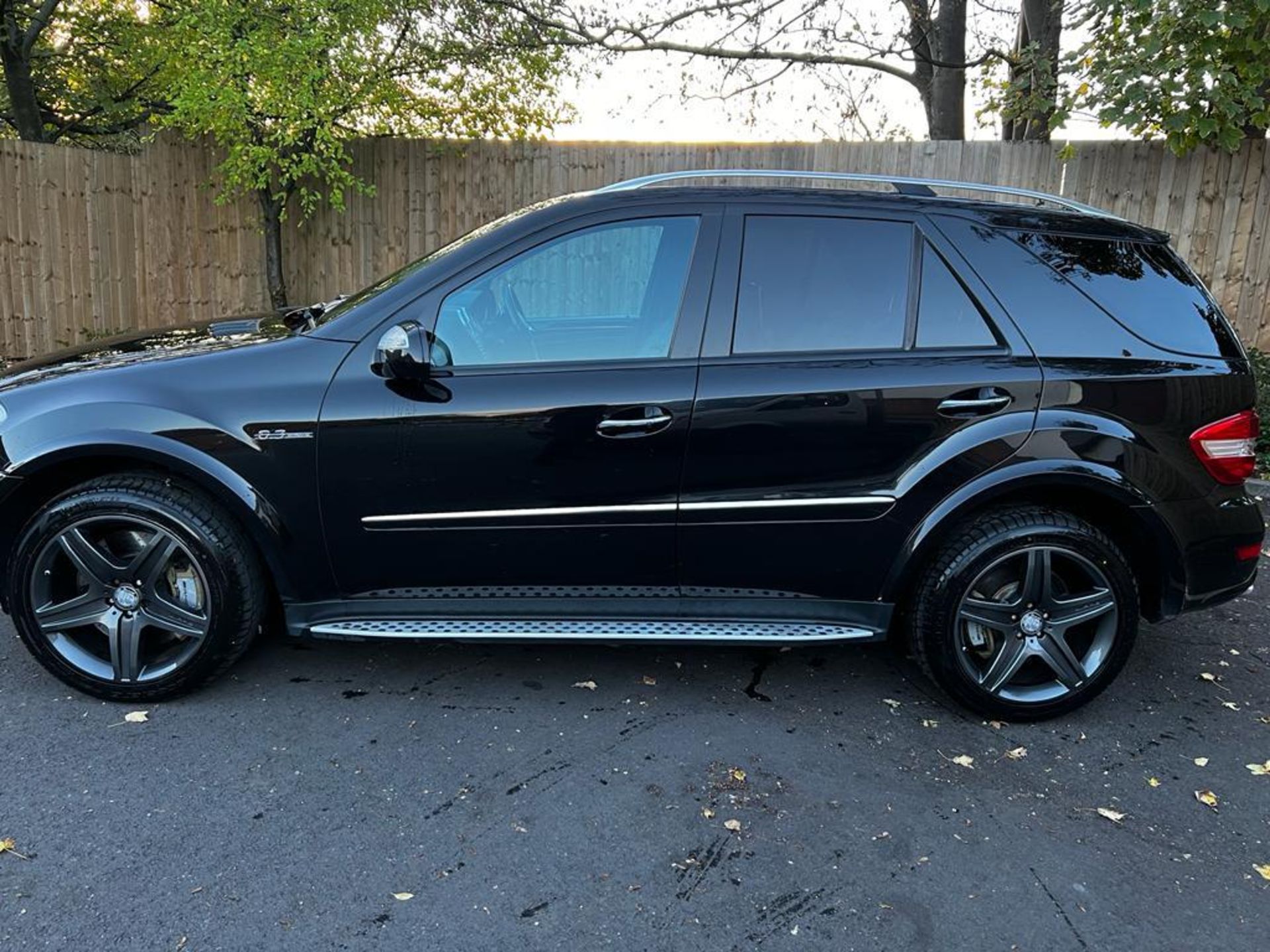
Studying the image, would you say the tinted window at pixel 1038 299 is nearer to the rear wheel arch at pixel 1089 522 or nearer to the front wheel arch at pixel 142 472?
the rear wheel arch at pixel 1089 522

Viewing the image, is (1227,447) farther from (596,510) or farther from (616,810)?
(616,810)

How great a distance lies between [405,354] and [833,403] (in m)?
1.45

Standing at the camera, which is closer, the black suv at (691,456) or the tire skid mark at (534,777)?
the tire skid mark at (534,777)

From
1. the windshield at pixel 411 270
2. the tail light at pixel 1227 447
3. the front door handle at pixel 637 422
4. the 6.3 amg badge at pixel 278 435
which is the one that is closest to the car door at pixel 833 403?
the front door handle at pixel 637 422

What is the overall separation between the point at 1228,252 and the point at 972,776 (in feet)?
23.1

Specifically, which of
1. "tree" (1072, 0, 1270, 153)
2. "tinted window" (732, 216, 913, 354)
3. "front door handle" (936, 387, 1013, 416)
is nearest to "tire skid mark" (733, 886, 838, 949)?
"front door handle" (936, 387, 1013, 416)

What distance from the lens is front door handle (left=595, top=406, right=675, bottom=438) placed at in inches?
118

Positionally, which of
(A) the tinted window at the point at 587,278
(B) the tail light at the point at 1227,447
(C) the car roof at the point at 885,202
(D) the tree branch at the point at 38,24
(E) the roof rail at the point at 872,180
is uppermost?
(D) the tree branch at the point at 38,24

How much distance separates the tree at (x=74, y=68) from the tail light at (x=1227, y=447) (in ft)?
39.2

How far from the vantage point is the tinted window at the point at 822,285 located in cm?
310

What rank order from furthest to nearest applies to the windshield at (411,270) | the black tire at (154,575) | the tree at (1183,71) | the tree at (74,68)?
the tree at (74,68)
the tree at (1183,71)
the windshield at (411,270)
the black tire at (154,575)

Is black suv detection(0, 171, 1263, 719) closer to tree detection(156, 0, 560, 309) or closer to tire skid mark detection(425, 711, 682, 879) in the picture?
tire skid mark detection(425, 711, 682, 879)

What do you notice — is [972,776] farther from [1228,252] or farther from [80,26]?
[80,26]

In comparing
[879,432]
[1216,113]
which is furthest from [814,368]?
[1216,113]
